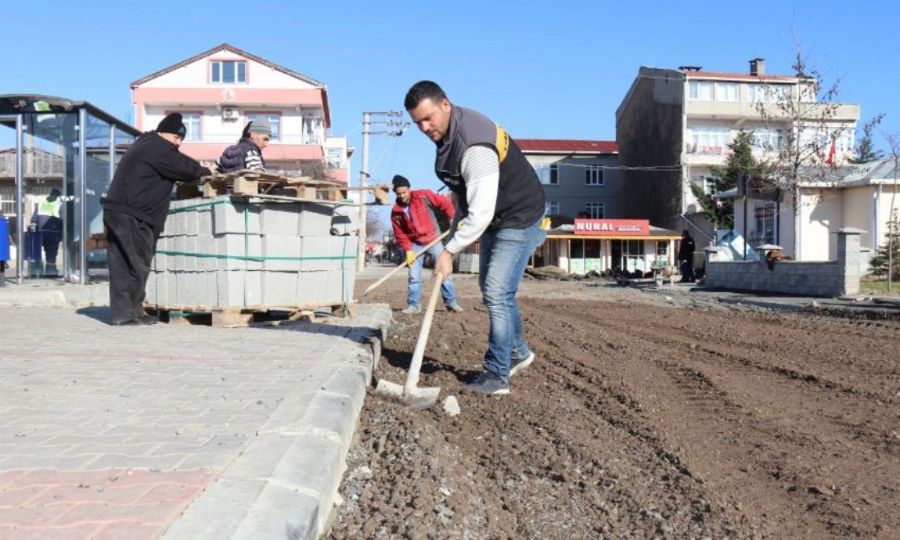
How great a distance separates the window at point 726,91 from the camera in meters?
50.4

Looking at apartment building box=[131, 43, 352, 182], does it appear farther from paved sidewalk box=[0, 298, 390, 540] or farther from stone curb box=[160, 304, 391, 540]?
stone curb box=[160, 304, 391, 540]

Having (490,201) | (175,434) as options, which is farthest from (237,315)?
(175,434)

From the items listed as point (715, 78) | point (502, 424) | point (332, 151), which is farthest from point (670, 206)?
point (502, 424)

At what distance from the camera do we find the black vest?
5.28 m

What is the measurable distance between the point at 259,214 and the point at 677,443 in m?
5.00

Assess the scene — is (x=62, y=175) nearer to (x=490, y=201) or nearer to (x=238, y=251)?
(x=238, y=251)

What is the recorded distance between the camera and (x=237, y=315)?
26.1 ft

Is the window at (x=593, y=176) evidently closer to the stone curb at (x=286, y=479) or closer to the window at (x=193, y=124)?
the window at (x=193, y=124)

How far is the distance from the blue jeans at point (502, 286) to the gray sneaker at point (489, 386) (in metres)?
0.04

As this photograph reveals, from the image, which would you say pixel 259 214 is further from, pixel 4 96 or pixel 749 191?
pixel 749 191

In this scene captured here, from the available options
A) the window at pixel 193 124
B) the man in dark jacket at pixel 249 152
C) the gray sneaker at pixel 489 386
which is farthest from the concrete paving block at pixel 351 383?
the window at pixel 193 124

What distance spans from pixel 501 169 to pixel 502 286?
76cm

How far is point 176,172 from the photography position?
823 centimetres

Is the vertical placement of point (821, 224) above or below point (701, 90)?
below
